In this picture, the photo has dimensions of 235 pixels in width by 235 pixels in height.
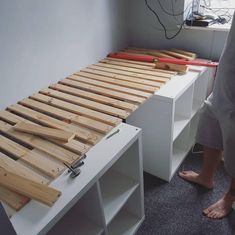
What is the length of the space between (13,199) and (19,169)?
4.6 inches

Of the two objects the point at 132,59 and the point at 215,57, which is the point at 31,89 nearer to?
the point at 132,59

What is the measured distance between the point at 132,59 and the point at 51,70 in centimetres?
55

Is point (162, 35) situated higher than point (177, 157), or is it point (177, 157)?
point (162, 35)

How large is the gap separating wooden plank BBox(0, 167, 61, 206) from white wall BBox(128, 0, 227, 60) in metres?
1.37

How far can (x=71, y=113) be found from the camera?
3.54 feet

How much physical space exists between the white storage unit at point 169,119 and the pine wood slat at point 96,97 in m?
0.19

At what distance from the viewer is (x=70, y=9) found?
4.42 ft

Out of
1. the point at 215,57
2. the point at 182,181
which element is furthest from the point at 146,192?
the point at 215,57

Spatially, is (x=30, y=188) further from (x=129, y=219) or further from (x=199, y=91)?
(x=199, y=91)

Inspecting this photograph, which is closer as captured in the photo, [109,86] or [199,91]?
[109,86]

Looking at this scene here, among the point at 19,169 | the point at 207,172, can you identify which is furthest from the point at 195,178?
the point at 19,169

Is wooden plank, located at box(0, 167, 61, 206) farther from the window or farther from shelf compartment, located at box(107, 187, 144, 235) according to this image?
the window

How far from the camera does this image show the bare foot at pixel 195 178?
1418 mm

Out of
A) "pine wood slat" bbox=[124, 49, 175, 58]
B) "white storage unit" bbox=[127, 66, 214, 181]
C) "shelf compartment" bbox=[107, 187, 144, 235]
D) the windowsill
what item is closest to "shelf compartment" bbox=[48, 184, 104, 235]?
"shelf compartment" bbox=[107, 187, 144, 235]
